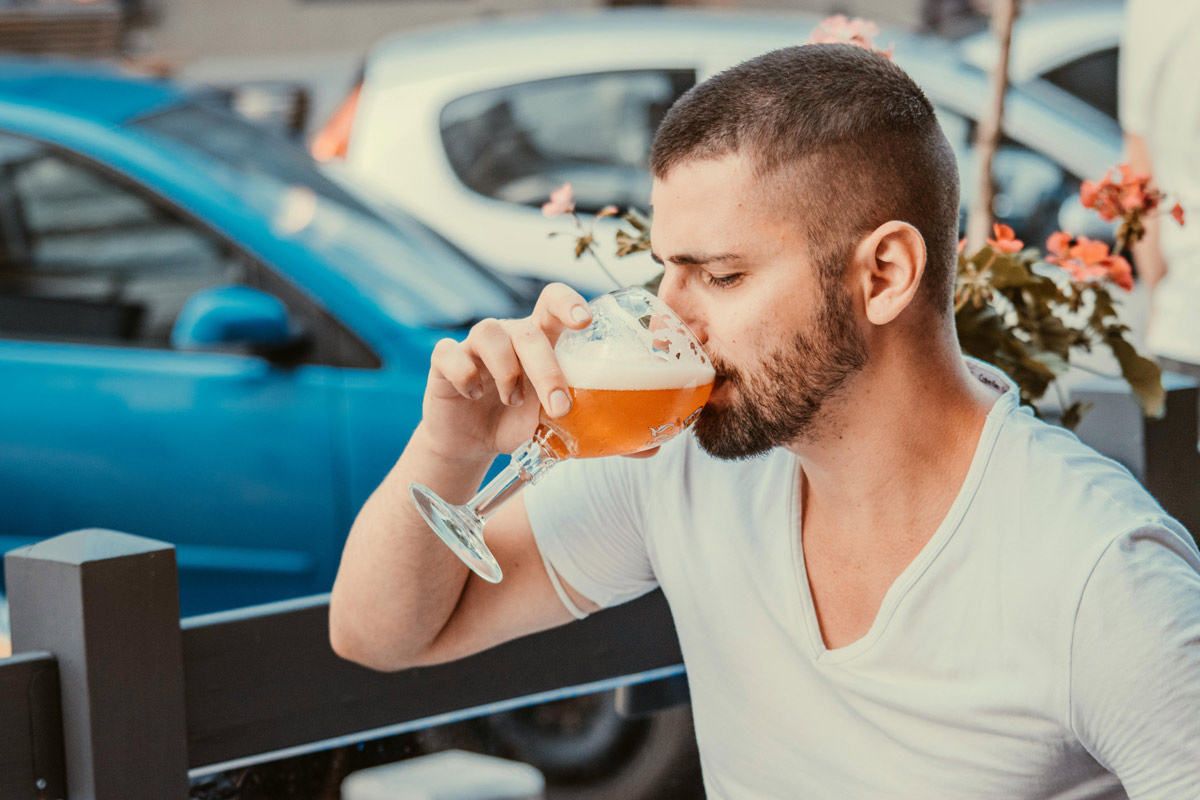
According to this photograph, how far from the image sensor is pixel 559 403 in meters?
1.50

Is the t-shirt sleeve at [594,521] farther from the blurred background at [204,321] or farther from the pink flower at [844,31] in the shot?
the blurred background at [204,321]

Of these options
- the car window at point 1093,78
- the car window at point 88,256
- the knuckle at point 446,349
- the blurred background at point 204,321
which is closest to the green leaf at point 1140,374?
the knuckle at point 446,349

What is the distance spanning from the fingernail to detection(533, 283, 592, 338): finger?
0.08 metres

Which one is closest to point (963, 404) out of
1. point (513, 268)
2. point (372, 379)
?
point (372, 379)

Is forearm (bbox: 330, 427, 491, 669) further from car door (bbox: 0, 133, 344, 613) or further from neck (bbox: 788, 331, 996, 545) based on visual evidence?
car door (bbox: 0, 133, 344, 613)

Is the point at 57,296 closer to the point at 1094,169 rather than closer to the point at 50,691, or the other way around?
the point at 50,691

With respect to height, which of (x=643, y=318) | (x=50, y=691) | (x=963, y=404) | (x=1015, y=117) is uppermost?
(x=1015, y=117)

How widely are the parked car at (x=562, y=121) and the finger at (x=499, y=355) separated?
321 cm

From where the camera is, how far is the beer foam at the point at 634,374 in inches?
58.8

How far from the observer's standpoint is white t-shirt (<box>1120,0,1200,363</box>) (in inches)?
107

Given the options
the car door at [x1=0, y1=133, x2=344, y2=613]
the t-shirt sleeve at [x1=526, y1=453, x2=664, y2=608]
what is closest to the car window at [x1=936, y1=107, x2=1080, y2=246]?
the car door at [x1=0, y1=133, x2=344, y2=613]

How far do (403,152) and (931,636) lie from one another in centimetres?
395

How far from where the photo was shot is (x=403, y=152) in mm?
5117

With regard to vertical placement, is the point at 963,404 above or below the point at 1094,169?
below
